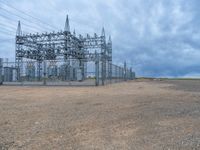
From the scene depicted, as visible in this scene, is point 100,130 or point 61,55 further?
point 61,55

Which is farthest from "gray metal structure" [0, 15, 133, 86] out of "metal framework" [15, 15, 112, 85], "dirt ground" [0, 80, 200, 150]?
"dirt ground" [0, 80, 200, 150]

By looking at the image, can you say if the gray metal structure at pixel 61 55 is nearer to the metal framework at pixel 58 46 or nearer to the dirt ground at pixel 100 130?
the metal framework at pixel 58 46

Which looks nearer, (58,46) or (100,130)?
(100,130)

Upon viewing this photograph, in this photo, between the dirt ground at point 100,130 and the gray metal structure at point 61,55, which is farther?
the gray metal structure at point 61,55

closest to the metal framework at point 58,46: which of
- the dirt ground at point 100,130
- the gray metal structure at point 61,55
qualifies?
the gray metal structure at point 61,55

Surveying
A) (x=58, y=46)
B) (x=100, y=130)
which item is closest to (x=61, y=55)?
(x=58, y=46)

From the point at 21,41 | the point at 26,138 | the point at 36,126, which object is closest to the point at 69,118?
the point at 36,126

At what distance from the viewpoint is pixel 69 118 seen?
821 cm

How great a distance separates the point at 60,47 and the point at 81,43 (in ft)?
16.9

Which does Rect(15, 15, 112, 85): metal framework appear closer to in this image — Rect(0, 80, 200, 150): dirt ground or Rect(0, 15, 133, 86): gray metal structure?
Rect(0, 15, 133, 86): gray metal structure

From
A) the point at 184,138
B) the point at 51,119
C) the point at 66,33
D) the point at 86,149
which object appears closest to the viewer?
the point at 86,149

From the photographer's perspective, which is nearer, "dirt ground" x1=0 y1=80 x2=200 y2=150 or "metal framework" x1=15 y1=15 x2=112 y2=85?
"dirt ground" x1=0 y1=80 x2=200 y2=150

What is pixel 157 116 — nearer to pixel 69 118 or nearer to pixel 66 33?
pixel 69 118

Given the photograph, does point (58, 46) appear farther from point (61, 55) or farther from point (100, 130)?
point (100, 130)
